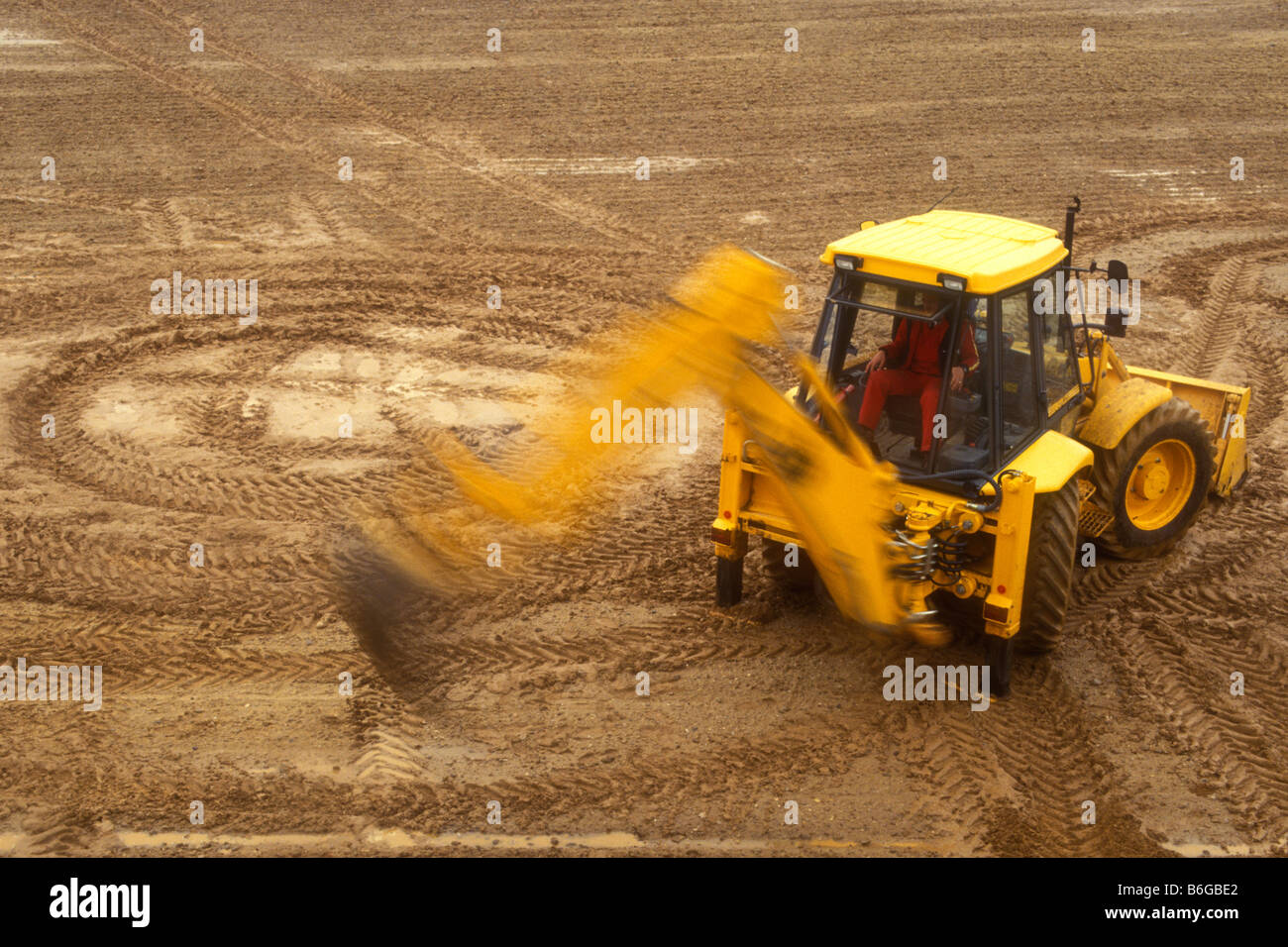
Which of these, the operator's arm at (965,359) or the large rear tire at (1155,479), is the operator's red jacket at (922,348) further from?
the large rear tire at (1155,479)

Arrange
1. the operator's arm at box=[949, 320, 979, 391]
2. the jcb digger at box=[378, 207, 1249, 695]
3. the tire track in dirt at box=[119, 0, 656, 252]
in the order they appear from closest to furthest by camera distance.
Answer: the jcb digger at box=[378, 207, 1249, 695]
the operator's arm at box=[949, 320, 979, 391]
the tire track in dirt at box=[119, 0, 656, 252]

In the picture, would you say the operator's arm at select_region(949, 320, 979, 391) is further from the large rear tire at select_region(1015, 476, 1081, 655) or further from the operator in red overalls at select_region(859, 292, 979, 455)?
the large rear tire at select_region(1015, 476, 1081, 655)

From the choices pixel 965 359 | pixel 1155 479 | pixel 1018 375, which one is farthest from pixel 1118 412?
pixel 965 359

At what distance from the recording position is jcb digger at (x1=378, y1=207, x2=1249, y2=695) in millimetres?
6156

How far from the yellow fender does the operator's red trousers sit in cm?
138

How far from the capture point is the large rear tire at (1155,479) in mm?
7559

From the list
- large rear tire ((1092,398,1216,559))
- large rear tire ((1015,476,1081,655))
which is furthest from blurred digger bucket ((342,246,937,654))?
large rear tire ((1092,398,1216,559))

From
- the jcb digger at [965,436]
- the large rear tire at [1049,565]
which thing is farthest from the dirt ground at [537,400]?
the jcb digger at [965,436]

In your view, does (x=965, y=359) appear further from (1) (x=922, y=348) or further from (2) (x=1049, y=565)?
(2) (x=1049, y=565)

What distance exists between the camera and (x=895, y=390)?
6820 millimetres

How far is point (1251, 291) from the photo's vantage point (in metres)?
12.4

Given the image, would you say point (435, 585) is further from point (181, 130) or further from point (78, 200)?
point (181, 130)

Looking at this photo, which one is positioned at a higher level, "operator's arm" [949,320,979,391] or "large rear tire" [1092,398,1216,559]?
"operator's arm" [949,320,979,391]

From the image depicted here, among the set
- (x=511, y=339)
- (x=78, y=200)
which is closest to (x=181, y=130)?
(x=78, y=200)
